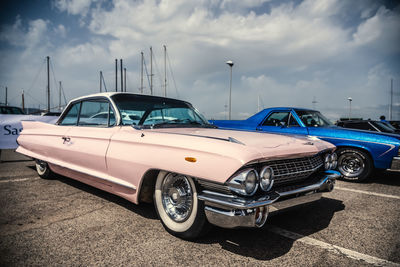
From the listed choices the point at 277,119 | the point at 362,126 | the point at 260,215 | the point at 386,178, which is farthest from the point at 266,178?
the point at 362,126

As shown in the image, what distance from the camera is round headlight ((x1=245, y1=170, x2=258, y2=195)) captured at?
2.03 metres

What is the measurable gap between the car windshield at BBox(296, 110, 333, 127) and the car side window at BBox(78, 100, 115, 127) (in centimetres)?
430

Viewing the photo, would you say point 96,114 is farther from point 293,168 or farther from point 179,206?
point 293,168

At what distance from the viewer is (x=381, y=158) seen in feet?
16.4

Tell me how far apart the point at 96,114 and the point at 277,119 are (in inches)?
165

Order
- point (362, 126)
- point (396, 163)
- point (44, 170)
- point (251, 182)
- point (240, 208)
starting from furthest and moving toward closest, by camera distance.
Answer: point (362, 126) → point (396, 163) → point (44, 170) → point (251, 182) → point (240, 208)

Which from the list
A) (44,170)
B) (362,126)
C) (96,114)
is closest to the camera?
(96,114)

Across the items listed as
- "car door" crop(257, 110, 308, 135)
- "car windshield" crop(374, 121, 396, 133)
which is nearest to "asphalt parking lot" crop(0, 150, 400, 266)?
"car door" crop(257, 110, 308, 135)

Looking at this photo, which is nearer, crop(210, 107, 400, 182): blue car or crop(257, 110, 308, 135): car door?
crop(210, 107, 400, 182): blue car

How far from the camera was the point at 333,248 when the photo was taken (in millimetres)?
2299

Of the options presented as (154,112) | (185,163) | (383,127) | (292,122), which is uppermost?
(154,112)

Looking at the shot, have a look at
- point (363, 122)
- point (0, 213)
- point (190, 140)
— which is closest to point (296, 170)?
point (190, 140)

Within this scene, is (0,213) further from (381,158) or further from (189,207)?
(381,158)

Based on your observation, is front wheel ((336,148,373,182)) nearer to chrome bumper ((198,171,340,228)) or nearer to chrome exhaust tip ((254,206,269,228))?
chrome bumper ((198,171,340,228))
